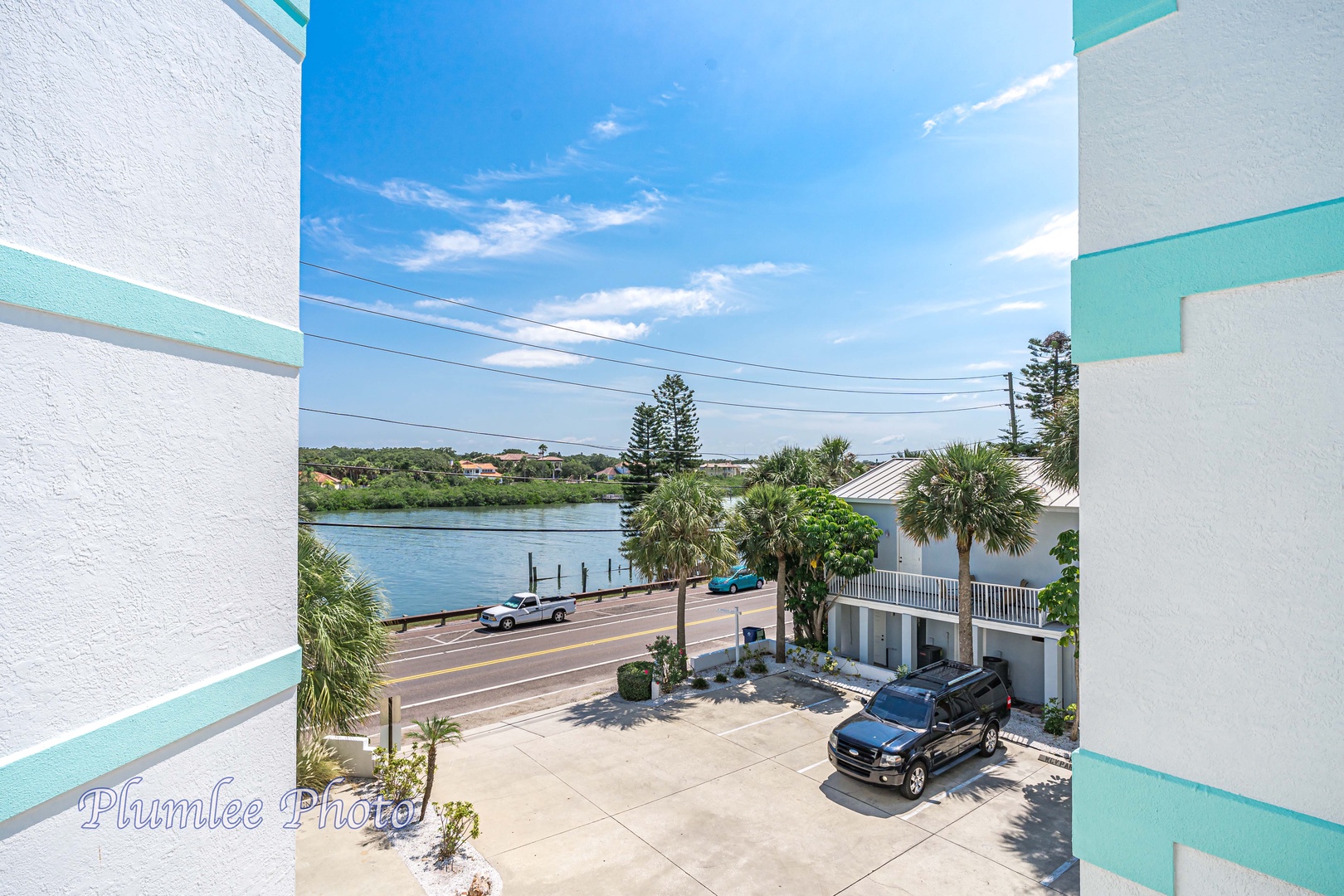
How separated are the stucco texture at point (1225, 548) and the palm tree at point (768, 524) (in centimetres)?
1471

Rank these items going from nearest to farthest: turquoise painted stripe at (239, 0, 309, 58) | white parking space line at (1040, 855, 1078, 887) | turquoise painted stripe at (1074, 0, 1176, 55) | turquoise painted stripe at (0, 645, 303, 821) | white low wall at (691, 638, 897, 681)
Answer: turquoise painted stripe at (0, 645, 303, 821)
turquoise painted stripe at (1074, 0, 1176, 55)
turquoise painted stripe at (239, 0, 309, 58)
white parking space line at (1040, 855, 1078, 887)
white low wall at (691, 638, 897, 681)

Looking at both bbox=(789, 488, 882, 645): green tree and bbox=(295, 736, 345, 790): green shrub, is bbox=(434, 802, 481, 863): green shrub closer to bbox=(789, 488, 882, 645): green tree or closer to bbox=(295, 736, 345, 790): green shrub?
bbox=(295, 736, 345, 790): green shrub

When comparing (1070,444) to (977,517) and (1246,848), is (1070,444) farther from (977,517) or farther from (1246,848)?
(1246,848)

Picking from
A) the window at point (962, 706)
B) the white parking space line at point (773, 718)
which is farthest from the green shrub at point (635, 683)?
the window at point (962, 706)

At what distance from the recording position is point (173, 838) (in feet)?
8.54

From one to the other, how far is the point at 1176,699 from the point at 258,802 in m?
3.91

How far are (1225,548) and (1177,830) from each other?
1085 millimetres

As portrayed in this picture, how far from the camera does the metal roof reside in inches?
587

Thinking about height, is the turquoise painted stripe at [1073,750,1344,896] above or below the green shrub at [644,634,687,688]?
above

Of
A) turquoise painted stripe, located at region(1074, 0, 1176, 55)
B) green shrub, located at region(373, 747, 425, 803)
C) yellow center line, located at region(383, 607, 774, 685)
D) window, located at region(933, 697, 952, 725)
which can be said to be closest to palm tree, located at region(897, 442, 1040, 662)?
window, located at region(933, 697, 952, 725)

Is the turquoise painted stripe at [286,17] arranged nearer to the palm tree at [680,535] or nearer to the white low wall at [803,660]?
the palm tree at [680,535]

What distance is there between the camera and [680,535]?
52.3 feet

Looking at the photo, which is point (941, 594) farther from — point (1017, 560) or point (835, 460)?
point (835, 460)

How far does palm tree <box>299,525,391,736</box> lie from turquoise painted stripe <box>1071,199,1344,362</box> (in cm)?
916
